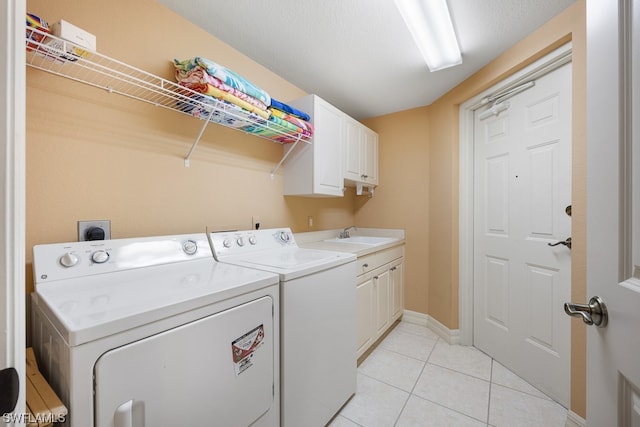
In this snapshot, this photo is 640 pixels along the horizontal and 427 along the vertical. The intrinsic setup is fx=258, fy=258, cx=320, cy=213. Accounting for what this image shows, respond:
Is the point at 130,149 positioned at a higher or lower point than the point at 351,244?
higher

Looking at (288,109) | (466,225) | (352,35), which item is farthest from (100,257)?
(466,225)

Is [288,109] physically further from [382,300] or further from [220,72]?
[382,300]

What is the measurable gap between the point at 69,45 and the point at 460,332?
3215 millimetres

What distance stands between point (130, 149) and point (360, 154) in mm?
2031

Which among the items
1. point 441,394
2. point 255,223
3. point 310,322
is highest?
point 255,223

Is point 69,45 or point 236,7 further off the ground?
point 236,7

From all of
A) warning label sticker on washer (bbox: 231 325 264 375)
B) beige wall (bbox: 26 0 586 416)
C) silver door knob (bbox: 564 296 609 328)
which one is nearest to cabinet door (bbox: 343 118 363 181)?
beige wall (bbox: 26 0 586 416)

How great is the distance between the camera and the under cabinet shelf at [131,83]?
0.98m

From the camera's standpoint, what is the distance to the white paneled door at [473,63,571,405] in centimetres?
169

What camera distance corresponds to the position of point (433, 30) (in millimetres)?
1613

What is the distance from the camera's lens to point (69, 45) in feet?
3.22

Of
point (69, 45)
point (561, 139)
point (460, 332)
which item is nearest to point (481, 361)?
point (460, 332)

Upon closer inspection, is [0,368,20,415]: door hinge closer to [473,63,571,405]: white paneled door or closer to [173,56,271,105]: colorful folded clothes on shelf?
[173,56,271,105]: colorful folded clothes on shelf

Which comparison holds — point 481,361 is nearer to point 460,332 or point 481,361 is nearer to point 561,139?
point 460,332
